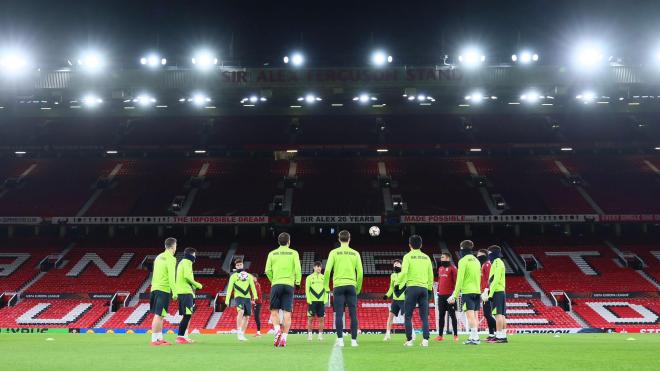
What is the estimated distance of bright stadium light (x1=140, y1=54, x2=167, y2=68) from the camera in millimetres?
32812

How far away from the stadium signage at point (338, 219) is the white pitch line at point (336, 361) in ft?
98.4

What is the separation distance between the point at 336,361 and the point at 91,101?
35.3 meters

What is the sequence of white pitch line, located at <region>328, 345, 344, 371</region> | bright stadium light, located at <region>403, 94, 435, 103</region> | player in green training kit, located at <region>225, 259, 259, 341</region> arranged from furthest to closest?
bright stadium light, located at <region>403, 94, 435, 103</region>
player in green training kit, located at <region>225, 259, 259, 341</region>
white pitch line, located at <region>328, 345, 344, 371</region>

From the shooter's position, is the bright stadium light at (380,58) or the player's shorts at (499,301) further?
the bright stadium light at (380,58)

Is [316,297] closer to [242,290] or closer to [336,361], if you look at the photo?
[242,290]

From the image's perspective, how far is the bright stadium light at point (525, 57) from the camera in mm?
32594

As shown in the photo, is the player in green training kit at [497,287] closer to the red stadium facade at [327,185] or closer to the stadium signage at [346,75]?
the red stadium facade at [327,185]

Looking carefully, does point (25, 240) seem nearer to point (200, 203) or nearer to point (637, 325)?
point (200, 203)

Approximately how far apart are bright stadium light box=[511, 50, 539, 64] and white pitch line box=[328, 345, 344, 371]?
25557mm

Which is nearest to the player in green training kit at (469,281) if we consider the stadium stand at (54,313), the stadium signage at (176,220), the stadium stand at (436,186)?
the stadium stand at (54,313)

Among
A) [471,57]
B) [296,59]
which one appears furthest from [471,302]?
[296,59]

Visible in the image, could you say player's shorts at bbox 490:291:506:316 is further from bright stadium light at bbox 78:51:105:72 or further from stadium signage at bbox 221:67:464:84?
bright stadium light at bbox 78:51:105:72

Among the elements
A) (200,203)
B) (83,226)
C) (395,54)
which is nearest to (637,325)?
(395,54)

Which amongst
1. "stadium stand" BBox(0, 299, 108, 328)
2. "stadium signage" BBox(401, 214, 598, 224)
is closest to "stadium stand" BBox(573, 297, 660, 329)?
"stadium signage" BBox(401, 214, 598, 224)
